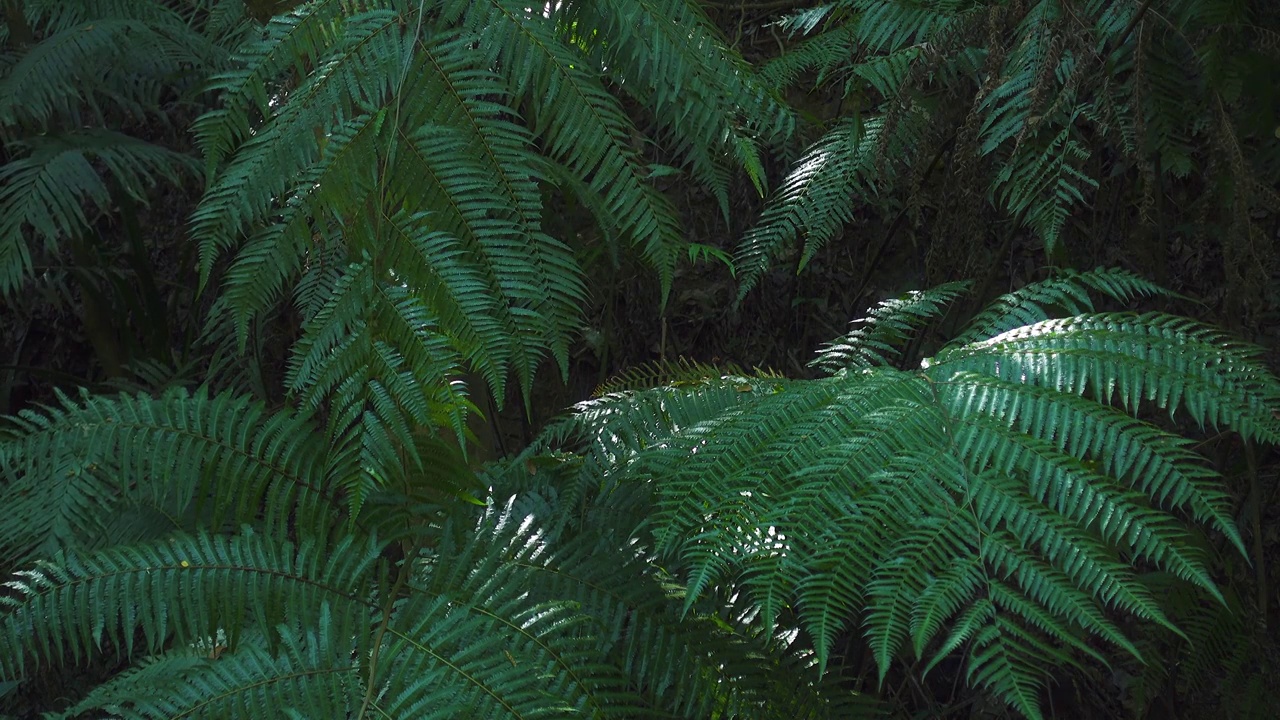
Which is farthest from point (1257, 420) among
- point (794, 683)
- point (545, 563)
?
point (545, 563)

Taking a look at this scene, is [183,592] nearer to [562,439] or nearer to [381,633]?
[381,633]

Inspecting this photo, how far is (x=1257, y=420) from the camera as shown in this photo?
1.08m

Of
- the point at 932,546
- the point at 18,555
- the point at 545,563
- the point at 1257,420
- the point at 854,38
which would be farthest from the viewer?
the point at 854,38

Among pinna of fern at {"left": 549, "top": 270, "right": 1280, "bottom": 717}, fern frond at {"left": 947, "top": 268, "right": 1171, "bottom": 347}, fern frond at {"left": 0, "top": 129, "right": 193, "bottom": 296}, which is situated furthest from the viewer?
fern frond at {"left": 0, "top": 129, "right": 193, "bottom": 296}

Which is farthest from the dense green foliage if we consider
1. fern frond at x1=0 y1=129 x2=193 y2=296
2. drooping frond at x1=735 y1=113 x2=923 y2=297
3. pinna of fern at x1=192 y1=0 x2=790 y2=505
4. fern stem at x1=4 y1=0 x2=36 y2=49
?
fern stem at x1=4 y1=0 x2=36 y2=49

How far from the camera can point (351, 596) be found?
1.19 meters

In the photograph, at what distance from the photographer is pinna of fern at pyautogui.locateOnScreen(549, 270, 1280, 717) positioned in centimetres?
95

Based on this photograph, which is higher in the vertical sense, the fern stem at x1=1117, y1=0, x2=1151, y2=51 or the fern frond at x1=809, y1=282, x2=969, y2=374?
the fern stem at x1=1117, y1=0, x2=1151, y2=51

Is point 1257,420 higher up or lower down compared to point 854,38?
lower down

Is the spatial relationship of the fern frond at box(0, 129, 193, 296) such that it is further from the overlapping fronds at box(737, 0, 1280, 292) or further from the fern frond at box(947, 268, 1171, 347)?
the fern frond at box(947, 268, 1171, 347)

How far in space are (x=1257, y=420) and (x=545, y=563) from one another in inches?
33.4

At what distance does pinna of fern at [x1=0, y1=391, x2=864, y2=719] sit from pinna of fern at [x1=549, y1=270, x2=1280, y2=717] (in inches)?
5.4

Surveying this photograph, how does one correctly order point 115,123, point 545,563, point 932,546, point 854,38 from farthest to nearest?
point 115,123, point 854,38, point 545,563, point 932,546

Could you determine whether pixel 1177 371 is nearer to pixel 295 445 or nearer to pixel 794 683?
pixel 794 683
